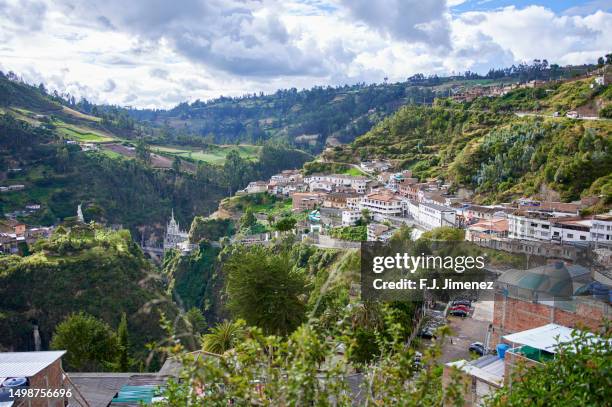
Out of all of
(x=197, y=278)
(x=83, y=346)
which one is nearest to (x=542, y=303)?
(x=83, y=346)

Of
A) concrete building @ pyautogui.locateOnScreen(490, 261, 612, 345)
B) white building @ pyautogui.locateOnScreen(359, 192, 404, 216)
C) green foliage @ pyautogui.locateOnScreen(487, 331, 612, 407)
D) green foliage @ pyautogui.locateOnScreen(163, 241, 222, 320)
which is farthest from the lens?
green foliage @ pyautogui.locateOnScreen(163, 241, 222, 320)

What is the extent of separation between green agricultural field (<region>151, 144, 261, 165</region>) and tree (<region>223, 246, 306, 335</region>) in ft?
211

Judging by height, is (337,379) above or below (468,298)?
above

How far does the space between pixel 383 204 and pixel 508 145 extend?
465 inches

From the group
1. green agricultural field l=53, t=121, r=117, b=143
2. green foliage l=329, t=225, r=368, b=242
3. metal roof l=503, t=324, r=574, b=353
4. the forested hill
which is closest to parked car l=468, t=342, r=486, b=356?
metal roof l=503, t=324, r=574, b=353

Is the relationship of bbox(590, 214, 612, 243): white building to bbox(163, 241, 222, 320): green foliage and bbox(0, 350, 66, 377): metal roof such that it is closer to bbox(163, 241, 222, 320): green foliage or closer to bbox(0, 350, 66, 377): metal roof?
bbox(0, 350, 66, 377): metal roof

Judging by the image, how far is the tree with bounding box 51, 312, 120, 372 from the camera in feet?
48.3

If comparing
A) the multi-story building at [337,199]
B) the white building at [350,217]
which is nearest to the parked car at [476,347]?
the white building at [350,217]

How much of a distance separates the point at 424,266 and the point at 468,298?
104 inches

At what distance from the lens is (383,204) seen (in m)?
35.4

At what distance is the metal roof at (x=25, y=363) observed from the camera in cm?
692

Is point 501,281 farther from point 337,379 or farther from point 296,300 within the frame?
point 337,379

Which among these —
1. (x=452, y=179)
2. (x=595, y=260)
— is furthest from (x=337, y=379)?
(x=452, y=179)

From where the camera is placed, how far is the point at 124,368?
14859 mm
